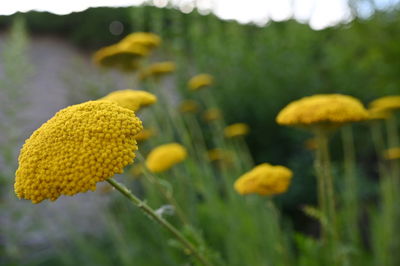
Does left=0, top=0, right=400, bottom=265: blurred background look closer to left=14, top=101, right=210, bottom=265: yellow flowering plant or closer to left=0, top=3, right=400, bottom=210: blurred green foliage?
left=0, top=3, right=400, bottom=210: blurred green foliage

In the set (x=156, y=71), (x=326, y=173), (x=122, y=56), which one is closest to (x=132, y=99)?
(x=326, y=173)

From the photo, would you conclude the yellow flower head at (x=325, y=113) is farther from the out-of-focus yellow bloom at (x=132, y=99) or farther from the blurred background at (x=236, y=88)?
the blurred background at (x=236, y=88)

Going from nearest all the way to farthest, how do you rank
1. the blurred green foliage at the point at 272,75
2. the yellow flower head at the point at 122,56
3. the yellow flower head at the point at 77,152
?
the yellow flower head at the point at 77,152
the yellow flower head at the point at 122,56
the blurred green foliage at the point at 272,75

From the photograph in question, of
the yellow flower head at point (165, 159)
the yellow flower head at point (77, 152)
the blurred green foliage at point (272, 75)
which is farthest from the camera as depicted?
the blurred green foliage at point (272, 75)

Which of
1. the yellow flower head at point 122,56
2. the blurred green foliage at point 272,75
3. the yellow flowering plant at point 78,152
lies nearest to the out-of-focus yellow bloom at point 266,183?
the yellow flowering plant at point 78,152

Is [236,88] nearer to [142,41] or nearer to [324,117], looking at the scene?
[142,41]

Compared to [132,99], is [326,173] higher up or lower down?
lower down
